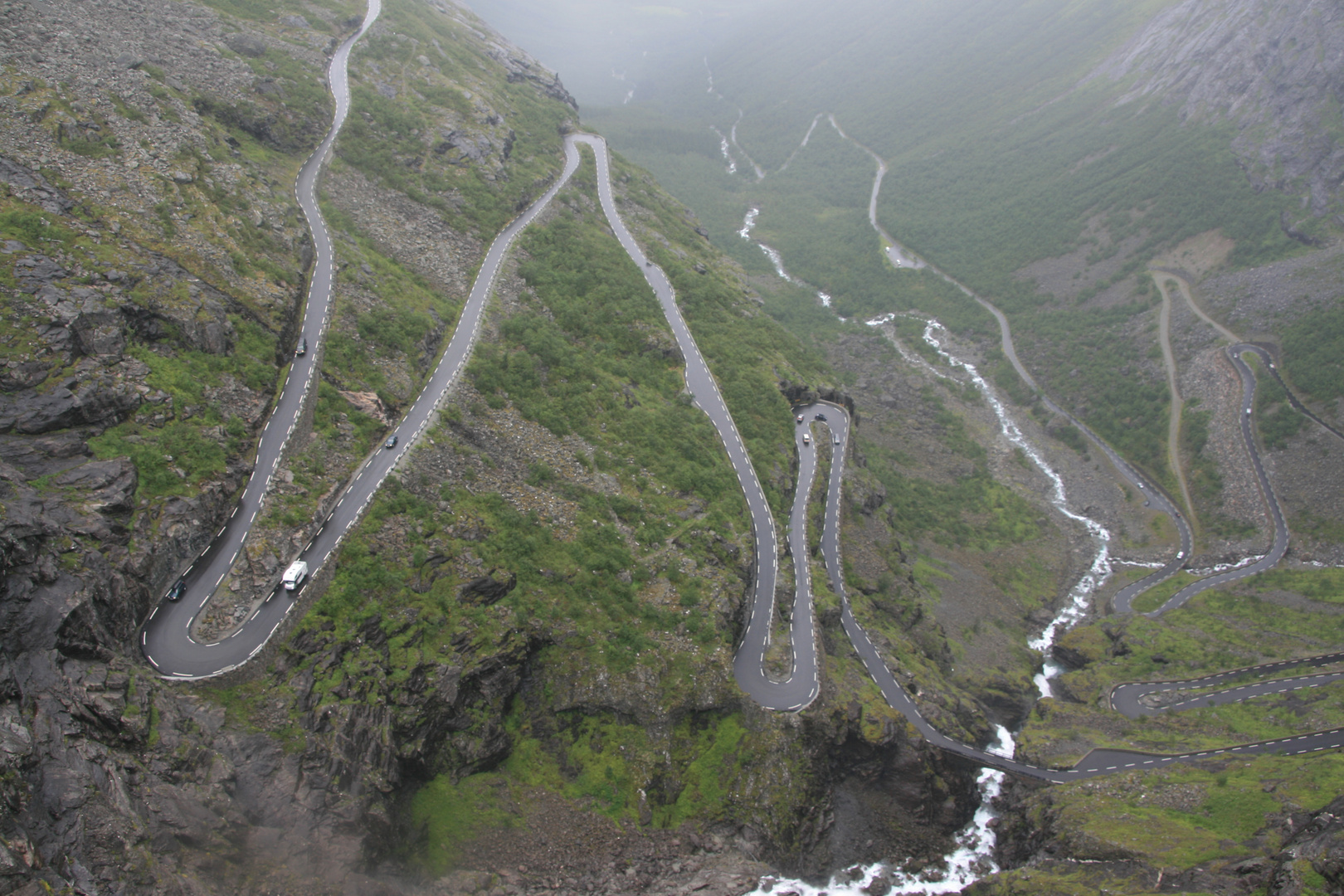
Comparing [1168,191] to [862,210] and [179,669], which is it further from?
[179,669]

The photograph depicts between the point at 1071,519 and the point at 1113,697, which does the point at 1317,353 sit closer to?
the point at 1071,519

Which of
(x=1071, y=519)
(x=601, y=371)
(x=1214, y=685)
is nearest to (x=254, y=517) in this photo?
(x=601, y=371)

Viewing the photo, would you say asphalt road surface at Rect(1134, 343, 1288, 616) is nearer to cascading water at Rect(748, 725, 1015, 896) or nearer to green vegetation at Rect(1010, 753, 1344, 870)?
green vegetation at Rect(1010, 753, 1344, 870)

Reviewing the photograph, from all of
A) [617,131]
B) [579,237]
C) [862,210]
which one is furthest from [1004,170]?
[579,237]

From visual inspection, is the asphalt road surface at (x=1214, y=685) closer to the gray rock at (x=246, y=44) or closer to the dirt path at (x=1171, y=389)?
the dirt path at (x=1171, y=389)

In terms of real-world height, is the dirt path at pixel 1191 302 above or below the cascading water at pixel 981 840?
above

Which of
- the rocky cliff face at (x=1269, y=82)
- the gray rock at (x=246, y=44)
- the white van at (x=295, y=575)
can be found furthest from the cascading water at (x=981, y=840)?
the gray rock at (x=246, y=44)

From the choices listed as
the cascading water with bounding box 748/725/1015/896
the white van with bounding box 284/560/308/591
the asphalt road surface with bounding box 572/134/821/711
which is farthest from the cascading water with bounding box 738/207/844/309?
the white van with bounding box 284/560/308/591
